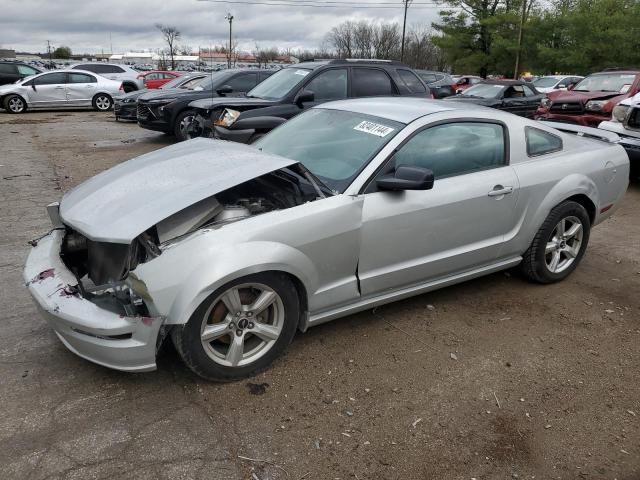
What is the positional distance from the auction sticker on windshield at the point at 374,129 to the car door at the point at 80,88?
17.2 metres

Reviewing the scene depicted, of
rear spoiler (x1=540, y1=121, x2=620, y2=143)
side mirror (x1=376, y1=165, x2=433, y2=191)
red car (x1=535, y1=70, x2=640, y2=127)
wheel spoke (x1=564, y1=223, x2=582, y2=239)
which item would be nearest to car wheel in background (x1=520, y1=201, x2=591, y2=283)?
wheel spoke (x1=564, y1=223, x2=582, y2=239)

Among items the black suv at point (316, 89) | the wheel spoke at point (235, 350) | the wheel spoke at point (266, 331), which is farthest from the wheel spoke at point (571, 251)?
the black suv at point (316, 89)

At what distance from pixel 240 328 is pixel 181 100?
911cm

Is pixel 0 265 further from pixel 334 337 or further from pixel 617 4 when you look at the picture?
pixel 617 4

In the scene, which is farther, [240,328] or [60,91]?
[60,91]

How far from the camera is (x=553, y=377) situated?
3.17 metres

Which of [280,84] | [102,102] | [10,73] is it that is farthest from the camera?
[10,73]

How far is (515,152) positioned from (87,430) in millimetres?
3377

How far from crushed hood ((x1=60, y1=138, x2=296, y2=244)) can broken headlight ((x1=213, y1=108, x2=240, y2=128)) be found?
391cm

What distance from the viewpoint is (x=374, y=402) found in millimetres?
2879

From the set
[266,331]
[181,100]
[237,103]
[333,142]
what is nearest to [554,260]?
[333,142]

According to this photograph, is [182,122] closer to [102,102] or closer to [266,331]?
[266,331]

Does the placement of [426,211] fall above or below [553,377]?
above

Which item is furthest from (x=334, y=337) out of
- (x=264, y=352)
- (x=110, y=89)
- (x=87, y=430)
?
(x=110, y=89)
